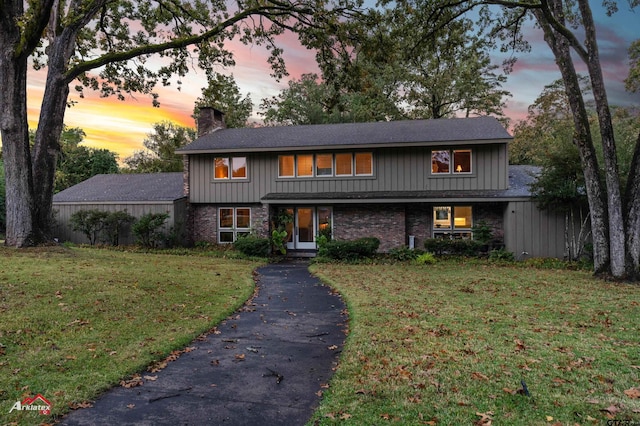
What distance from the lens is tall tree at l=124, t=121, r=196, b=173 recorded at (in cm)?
3794

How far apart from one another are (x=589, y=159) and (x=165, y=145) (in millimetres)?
34969

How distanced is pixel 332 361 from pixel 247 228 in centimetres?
1473

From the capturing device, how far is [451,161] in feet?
56.7

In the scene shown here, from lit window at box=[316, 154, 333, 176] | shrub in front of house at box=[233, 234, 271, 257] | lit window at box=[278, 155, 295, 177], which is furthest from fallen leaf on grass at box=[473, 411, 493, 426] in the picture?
lit window at box=[278, 155, 295, 177]

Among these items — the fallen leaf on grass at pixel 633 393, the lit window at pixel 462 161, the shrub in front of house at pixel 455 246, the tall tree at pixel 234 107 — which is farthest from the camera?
the tall tree at pixel 234 107

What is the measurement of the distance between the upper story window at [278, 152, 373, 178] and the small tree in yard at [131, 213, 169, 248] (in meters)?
5.80

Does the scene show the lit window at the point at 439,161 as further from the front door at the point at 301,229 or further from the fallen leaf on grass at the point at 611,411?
the fallen leaf on grass at the point at 611,411

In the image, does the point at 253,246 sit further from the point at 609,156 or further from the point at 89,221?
the point at 609,156

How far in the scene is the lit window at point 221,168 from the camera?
1948cm

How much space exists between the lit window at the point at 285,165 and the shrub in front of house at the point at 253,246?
3.56m

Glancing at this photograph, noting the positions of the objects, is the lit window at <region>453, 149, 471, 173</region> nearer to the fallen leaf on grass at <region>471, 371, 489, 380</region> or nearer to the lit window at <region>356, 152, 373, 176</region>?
the lit window at <region>356, 152, 373, 176</region>

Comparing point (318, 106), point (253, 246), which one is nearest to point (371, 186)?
point (253, 246)

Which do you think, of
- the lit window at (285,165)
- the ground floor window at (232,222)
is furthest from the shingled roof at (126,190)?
the lit window at (285,165)

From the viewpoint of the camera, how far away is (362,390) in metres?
4.08
